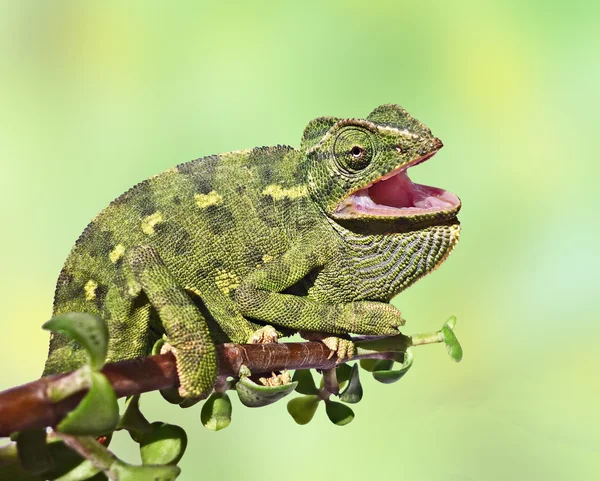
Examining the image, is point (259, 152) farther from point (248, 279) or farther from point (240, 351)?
point (240, 351)

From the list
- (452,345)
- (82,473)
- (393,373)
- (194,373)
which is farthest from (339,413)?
(82,473)

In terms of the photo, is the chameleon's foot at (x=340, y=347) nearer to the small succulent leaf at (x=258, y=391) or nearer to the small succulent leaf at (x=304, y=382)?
the small succulent leaf at (x=304, y=382)

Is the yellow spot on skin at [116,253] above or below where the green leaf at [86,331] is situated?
above

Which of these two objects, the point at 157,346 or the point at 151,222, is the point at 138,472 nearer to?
the point at 157,346

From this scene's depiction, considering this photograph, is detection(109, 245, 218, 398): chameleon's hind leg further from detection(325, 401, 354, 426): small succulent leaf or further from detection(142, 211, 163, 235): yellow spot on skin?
detection(325, 401, 354, 426): small succulent leaf

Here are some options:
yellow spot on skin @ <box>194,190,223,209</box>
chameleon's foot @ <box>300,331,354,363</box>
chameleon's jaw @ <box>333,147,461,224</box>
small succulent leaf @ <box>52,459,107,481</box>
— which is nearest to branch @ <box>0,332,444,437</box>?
chameleon's foot @ <box>300,331,354,363</box>

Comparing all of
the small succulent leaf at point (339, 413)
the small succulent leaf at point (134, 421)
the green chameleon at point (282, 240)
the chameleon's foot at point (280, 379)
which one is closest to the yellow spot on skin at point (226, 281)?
the green chameleon at point (282, 240)

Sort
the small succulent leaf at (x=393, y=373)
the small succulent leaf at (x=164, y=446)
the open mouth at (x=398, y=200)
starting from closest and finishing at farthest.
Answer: the small succulent leaf at (x=164, y=446) < the small succulent leaf at (x=393, y=373) < the open mouth at (x=398, y=200)
